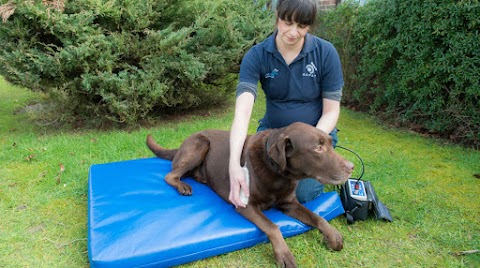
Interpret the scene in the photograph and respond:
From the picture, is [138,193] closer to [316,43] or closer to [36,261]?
[36,261]

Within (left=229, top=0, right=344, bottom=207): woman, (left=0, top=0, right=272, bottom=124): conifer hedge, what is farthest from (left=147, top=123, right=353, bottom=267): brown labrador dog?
(left=0, top=0, right=272, bottom=124): conifer hedge

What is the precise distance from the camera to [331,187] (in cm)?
405

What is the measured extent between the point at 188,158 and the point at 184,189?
1.17ft

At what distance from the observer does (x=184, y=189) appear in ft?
11.1

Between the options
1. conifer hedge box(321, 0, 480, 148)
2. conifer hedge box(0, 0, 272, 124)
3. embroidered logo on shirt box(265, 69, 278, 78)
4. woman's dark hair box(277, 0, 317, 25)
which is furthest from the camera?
conifer hedge box(0, 0, 272, 124)

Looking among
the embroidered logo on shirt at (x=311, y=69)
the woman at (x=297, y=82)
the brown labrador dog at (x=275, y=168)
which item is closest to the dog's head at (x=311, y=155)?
the brown labrador dog at (x=275, y=168)

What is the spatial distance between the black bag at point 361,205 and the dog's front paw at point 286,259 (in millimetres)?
856

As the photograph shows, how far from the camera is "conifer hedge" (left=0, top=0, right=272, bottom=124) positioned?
16.5 ft

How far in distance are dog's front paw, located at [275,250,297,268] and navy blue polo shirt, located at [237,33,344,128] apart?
4.60ft

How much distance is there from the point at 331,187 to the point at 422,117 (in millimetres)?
2859

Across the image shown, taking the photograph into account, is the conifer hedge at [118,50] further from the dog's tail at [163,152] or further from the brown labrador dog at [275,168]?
the brown labrador dog at [275,168]

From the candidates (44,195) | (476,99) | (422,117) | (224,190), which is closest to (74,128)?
(44,195)

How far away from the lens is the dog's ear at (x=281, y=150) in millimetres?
2588

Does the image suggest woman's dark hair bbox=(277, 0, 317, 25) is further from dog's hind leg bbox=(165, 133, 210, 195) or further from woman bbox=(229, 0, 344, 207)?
dog's hind leg bbox=(165, 133, 210, 195)
